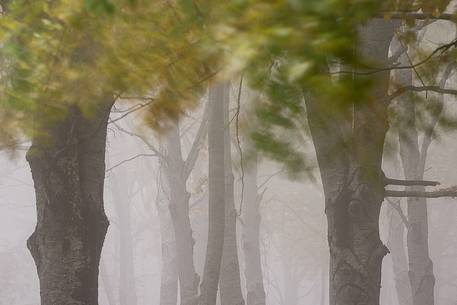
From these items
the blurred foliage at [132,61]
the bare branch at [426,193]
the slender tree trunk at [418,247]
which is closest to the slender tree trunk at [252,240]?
the slender tree trunk at [418,247]

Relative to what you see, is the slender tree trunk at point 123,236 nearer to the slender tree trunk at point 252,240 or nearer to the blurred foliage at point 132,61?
the slender tree trunk at point 252,240

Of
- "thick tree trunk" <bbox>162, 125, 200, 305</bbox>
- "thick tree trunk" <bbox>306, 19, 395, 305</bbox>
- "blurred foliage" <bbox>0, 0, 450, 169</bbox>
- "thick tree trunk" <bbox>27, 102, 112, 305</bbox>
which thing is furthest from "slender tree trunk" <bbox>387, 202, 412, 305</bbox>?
"blurred foliage" <bbox>0, 0, 450, 169</bbox>

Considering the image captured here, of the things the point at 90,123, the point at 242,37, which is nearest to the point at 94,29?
the point at 90,123

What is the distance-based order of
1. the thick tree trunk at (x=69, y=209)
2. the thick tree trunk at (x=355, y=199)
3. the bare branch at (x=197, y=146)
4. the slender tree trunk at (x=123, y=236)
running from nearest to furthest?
the thick tree trunk at (x=69, y=209), the thick tree trunk at (x=355, y=199), the bare branch at (x=197, y=146), the slender tree trunk at (x=123, y=236)

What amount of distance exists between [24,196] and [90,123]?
45281mm

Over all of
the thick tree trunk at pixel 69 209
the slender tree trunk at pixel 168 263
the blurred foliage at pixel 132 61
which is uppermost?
the slender tree trunk at pixel 168 263

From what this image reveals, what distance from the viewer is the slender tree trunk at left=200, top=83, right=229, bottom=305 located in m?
7.93

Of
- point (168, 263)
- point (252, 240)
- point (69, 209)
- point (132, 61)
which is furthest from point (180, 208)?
point (132, 61)

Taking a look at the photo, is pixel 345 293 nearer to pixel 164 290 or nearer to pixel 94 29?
pixel 94 29

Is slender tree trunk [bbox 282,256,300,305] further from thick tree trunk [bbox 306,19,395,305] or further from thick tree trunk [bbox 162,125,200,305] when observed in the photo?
thick tree trunk [bbox 306,19,395,305]

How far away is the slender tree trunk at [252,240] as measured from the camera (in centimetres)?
1452

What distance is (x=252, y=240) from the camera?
1512cm

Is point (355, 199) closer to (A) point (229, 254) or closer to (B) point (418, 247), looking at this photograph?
(A) point (229, 254)

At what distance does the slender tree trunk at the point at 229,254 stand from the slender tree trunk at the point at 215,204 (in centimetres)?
86
